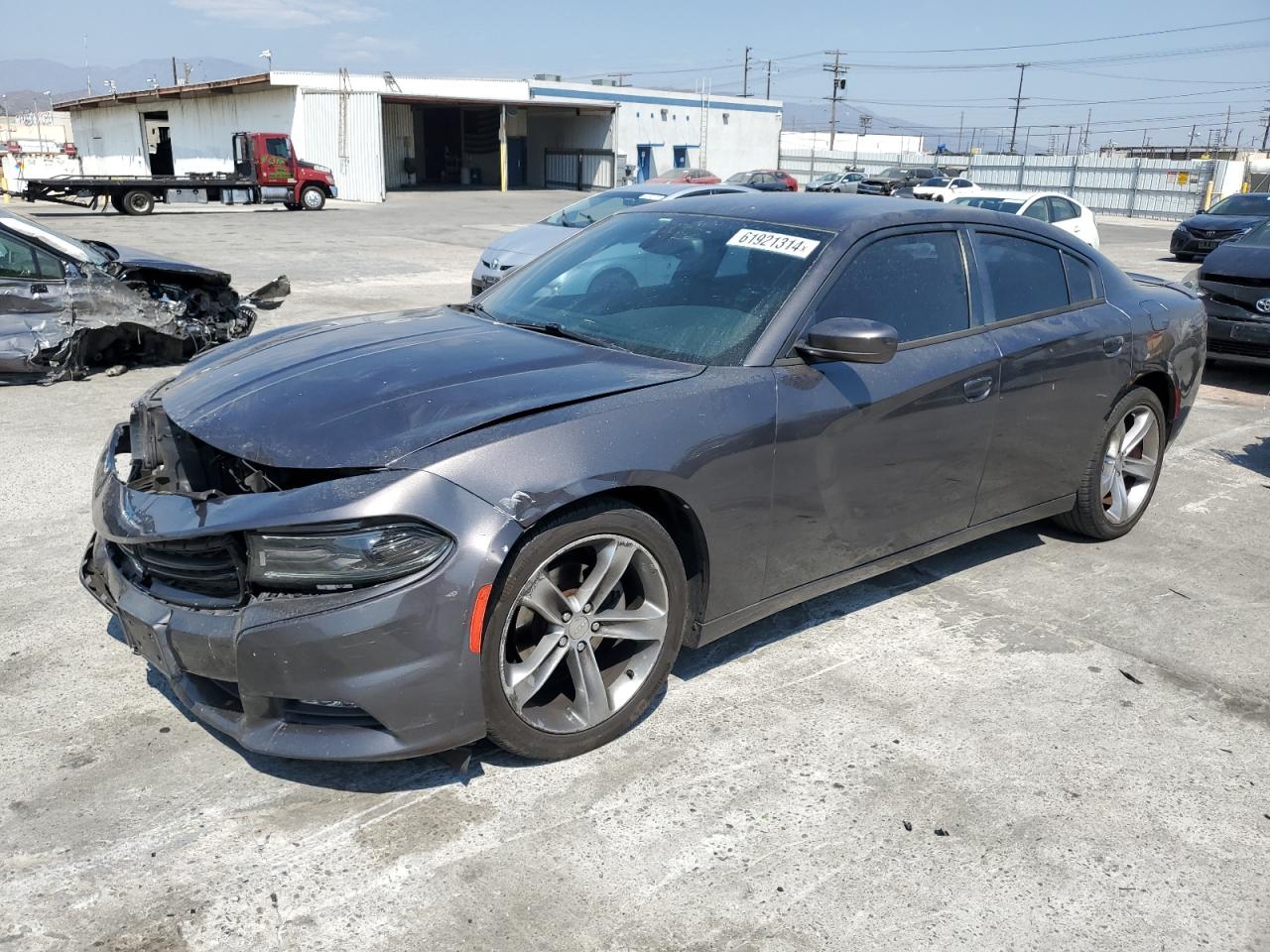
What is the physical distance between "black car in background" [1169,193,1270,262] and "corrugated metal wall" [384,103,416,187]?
3707 centimetres

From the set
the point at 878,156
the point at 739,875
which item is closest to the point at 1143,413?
the point at 739,875

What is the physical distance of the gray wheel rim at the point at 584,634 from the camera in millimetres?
2980

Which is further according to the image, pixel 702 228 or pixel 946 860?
pixel 702 228

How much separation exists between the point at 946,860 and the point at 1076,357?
258cm

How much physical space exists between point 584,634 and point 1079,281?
308 cm

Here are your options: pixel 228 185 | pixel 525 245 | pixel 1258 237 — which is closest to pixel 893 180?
pixel 228 185

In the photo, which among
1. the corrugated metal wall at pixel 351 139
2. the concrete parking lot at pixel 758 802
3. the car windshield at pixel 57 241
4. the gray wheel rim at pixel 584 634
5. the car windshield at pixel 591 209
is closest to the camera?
the concrete parking lot at pixel 758 802

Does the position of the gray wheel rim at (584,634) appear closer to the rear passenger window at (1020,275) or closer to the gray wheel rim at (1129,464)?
the rear passenger window at (1020,275)

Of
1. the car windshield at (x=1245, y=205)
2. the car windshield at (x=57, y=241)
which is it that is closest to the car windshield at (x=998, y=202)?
the car windshield at (x=1245, y=205)

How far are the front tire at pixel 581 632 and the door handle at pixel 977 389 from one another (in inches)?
59.2

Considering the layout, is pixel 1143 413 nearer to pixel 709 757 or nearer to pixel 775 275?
pixel 775 275

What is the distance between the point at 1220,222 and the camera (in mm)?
21047

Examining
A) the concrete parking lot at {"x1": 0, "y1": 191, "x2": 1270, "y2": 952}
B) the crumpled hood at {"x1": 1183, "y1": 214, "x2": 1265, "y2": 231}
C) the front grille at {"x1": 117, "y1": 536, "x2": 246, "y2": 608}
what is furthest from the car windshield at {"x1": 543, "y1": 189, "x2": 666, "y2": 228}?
the crumpled hood at {"x1": 1183, "y1": 214, "x2": 1265, "y2": 231}

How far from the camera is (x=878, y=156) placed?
60094 millimetres
